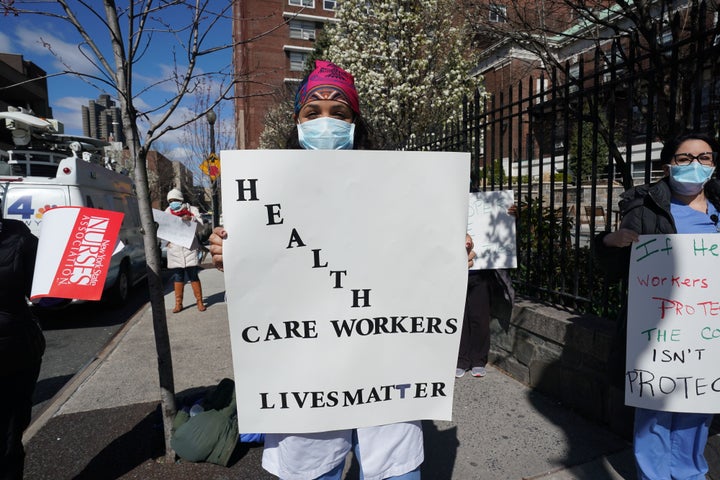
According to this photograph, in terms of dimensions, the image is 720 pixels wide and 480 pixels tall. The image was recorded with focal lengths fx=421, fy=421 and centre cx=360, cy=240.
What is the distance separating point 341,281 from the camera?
148cm

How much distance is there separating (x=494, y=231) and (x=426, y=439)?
72.1 inches

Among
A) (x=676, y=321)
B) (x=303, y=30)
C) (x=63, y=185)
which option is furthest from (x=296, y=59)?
(x=676, y=321)

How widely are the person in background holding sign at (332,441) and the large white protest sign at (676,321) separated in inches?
48.7

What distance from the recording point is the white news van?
6.15m

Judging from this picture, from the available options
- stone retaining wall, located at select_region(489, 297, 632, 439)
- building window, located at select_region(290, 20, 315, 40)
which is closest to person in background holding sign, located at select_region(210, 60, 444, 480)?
stone retaining wall, located at select_region(489, 297, 632, 439)

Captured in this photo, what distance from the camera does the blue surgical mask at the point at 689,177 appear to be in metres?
1.98

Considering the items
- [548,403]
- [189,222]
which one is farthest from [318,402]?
[548,403]

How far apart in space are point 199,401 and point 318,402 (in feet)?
6.85

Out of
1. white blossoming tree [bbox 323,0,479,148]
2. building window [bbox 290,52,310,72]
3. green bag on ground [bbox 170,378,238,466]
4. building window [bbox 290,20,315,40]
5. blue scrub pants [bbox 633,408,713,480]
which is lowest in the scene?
green bag on ground [bbox 170,378,238,466]

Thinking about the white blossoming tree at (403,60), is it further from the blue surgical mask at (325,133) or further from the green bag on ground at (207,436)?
the blue surgical mask at (325,133)

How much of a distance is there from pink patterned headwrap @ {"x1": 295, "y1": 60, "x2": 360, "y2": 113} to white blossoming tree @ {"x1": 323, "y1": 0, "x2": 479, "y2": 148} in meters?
6.93

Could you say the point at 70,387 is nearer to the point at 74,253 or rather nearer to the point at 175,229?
the point at 175,229

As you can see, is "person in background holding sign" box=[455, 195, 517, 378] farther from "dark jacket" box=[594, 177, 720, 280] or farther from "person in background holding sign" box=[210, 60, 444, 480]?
"person in background holding sign" box=[210, 60, 444, 480]

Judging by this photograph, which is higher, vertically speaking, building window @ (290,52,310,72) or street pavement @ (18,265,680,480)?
building window @ (290,52,310,72)
